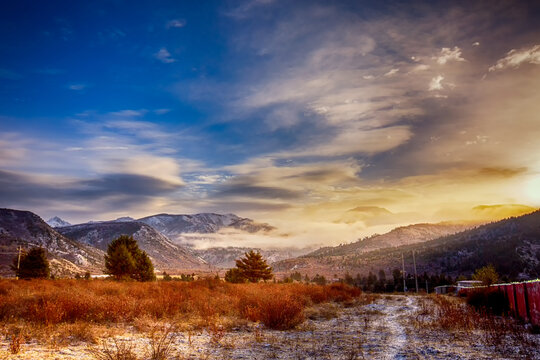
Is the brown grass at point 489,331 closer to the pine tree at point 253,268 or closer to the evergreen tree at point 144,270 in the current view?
the evergreen tree at point 144,270

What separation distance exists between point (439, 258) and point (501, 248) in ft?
85.6

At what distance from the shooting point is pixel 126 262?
4375 cm

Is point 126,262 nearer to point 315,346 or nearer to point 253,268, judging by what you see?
point 253,268

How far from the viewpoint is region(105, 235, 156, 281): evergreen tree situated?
43.7 metres

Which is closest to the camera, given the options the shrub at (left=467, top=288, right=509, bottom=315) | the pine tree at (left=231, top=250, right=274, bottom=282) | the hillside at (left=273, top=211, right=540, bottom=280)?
the shrub at (left=467, top=288, right=509, bottom=315)

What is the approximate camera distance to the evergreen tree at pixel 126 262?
143 feet

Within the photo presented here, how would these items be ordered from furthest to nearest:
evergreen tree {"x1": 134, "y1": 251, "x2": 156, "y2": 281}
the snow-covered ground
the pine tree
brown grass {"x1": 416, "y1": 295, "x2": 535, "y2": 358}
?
the pine tree
evergreen tree {"x1": 134, "y1": 251, "x2": 156, "y2": 281}
brown grass {"x1": 416, "y1": 295, "x2": 535, "y2": 358}
the snow-covered ground

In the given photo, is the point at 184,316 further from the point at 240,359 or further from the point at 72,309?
the point at 240,359

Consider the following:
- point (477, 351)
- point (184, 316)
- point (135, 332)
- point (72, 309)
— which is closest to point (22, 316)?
point (72, 309)

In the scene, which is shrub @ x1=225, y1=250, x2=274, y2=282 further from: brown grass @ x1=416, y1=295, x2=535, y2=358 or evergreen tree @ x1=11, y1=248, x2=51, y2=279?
brown grass @ x1=416, y1=295, x2=535, y2=358

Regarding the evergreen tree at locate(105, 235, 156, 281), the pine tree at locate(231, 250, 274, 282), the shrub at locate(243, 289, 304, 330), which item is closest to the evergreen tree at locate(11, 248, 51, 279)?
the evergreen tree at locate(105, 235, 156, 281)

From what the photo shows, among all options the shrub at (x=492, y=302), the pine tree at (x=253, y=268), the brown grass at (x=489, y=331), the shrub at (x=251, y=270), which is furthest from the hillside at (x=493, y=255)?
the brown grass at (x=489, y=331)

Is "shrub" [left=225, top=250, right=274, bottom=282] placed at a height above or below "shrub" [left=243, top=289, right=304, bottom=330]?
below

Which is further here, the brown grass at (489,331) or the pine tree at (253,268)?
the pine tree at (253,268)
